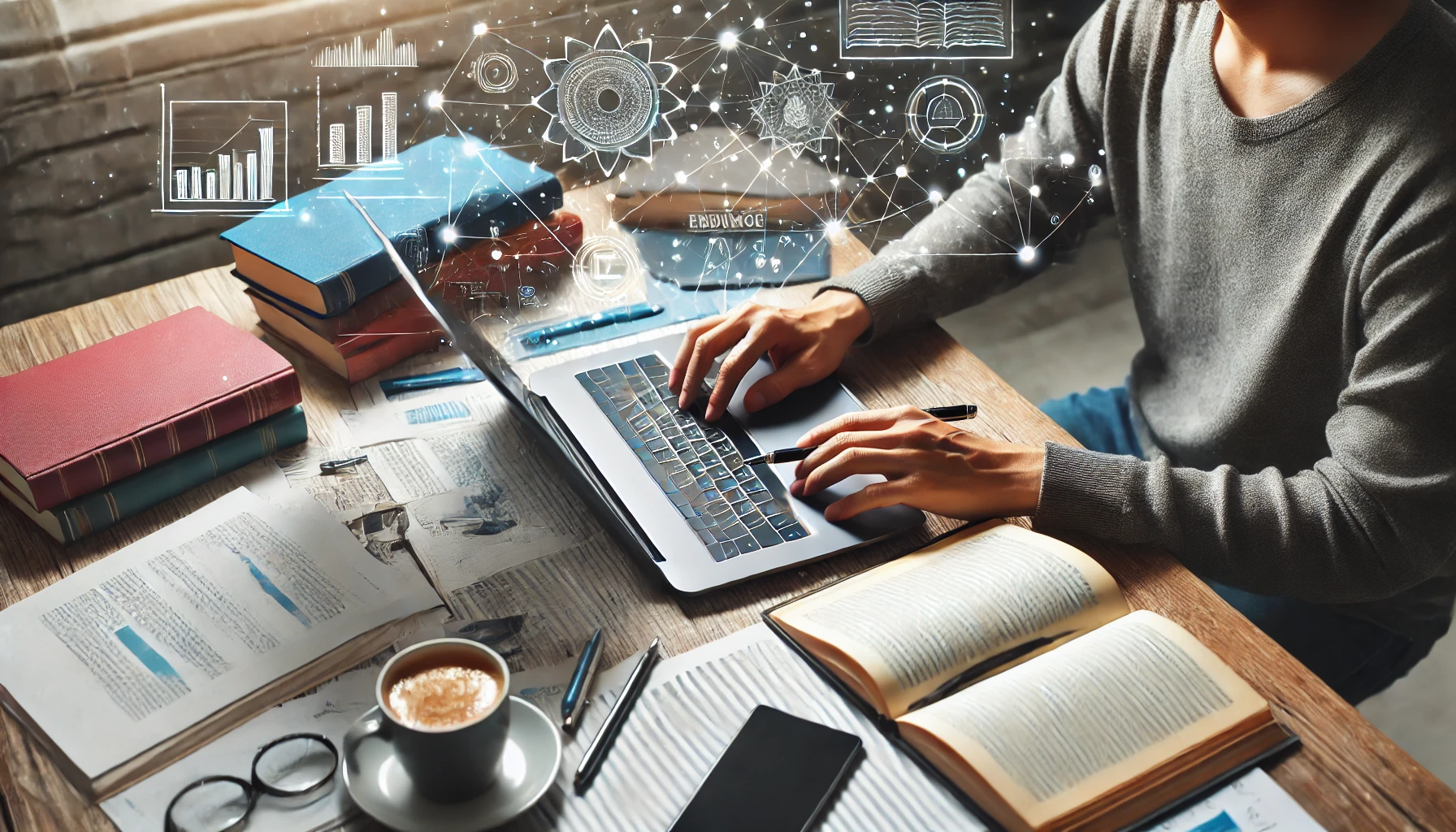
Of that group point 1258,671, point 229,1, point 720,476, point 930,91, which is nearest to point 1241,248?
point 930,91

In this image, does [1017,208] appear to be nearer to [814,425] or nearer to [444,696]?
[814,425]

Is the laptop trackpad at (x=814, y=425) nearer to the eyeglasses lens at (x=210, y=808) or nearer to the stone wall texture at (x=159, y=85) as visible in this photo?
the stone wall texture at (x=159, y=85)

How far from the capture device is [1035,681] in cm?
73

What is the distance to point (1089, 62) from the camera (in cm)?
117

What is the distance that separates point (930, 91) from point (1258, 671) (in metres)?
0.59

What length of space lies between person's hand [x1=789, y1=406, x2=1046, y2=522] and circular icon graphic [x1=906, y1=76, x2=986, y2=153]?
30cm

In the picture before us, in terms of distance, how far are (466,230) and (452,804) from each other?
57 centimetres

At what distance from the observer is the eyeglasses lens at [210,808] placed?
25.4 inches

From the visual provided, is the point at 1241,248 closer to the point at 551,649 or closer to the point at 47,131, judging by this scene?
the point at 551,649

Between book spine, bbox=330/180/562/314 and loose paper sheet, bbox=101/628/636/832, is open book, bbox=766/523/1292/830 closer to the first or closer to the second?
loose paper sheet, bbox=101/628/636/832

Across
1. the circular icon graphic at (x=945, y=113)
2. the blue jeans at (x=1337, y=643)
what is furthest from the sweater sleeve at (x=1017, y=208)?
the blue jeans at (x=1337, y=643)

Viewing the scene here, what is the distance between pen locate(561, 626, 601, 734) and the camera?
720 millimetres

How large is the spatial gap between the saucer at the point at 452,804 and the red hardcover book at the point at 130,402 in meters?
0.34

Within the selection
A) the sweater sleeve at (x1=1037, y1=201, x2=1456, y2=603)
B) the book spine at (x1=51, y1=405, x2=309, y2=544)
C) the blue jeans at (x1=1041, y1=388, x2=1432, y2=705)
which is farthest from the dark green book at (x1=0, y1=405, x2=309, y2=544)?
the blue jeans at (x1=1041, y1=388, x2=1432, y2=705)
